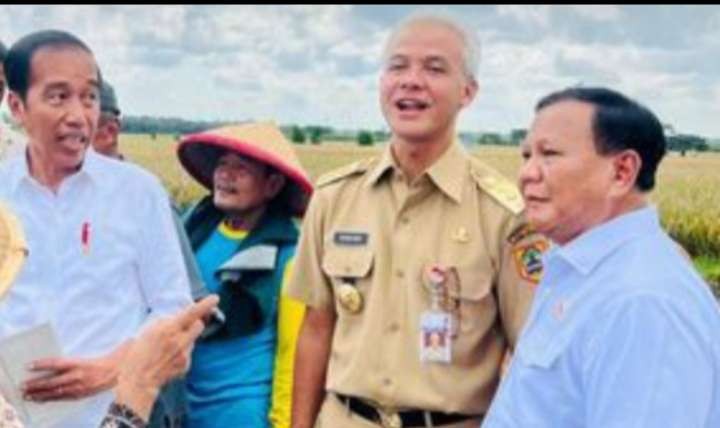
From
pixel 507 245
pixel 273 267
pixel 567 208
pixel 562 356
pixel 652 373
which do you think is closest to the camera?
pixel 652 373

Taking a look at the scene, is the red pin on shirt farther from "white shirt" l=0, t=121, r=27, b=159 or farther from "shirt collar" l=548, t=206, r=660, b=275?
"shirt collar" l=548, t=206, r=660, b=275

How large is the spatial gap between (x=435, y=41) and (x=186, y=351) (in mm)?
1036

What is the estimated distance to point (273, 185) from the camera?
3.61m

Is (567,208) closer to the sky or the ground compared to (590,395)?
closer to the sky

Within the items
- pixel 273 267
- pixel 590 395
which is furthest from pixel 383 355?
pixel 590 395

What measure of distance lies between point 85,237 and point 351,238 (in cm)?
64

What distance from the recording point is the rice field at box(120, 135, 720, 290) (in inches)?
195

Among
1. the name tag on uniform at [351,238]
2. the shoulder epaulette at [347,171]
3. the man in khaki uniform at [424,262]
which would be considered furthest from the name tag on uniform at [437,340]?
the shoulder epaulette at [347,171]

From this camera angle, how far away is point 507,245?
2.81 m

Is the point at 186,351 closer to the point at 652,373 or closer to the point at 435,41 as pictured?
the point at 652,373

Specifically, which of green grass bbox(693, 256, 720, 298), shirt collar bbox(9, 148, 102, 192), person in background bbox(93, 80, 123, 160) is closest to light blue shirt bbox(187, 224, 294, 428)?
shirt collar bbox(9, 148, 102, 192)

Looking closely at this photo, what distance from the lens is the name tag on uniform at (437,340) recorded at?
2.79 m

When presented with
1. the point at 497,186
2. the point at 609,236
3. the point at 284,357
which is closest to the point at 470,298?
the point at 497,186

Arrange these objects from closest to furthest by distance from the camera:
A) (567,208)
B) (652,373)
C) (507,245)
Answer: (652,373), (567,208), (507,245)
